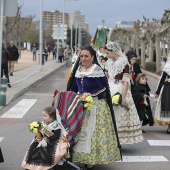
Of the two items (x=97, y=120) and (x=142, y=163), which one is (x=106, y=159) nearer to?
(x=97, y=120)

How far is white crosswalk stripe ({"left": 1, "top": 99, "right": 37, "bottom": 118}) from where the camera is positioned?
36.0ft

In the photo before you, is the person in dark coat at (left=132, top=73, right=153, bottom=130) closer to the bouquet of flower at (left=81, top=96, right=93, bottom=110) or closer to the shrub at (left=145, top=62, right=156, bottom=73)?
the bouquet of flower at (left=81, top=96, right=93, bottom=110)

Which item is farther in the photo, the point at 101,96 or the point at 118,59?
the point at 118,59

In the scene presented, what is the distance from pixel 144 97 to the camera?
900 centimetres

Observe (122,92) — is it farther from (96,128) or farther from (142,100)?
(142,100)

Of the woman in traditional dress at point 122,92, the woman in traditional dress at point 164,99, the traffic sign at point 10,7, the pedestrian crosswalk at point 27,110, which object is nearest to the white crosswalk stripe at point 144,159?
the pedestrian crosswalk at point 27,110

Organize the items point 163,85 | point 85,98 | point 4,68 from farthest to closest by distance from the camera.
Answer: point 4,68, point 163,85, point 85,98

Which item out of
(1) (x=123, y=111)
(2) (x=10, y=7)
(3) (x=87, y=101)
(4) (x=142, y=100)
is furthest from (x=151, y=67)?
(3) (x=87, y=101)

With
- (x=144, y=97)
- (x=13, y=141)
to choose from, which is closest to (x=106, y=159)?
(x=13, y=141)

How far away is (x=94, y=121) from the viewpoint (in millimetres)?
5785

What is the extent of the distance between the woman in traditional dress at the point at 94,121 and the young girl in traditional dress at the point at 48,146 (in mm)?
327

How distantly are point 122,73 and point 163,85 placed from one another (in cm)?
210

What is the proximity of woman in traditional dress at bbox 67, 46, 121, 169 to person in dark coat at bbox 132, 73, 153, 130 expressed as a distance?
3078mm

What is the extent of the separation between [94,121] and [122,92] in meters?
1.40
